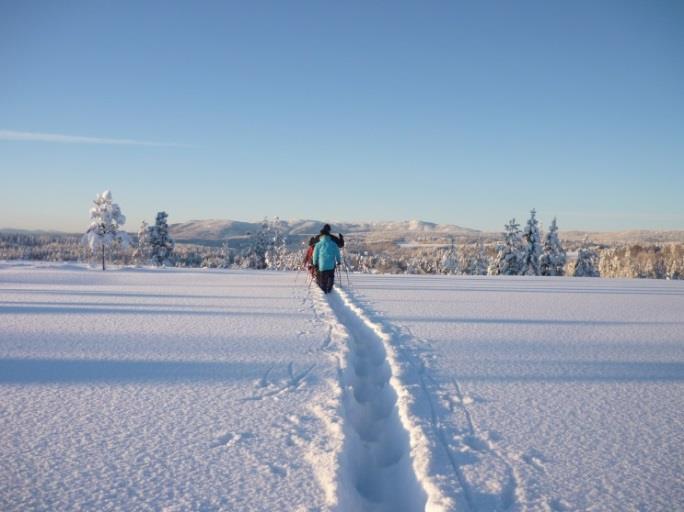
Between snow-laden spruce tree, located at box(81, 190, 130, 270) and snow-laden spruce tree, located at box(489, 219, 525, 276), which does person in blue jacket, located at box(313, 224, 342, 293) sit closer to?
snow-laden spruce tree, located at box(81, 190, 130, 270)

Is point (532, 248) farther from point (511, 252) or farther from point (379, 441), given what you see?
point (379, 441)

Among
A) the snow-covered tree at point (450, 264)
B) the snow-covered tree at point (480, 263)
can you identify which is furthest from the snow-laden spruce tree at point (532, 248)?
the snow-covered tree at point (450, 264)

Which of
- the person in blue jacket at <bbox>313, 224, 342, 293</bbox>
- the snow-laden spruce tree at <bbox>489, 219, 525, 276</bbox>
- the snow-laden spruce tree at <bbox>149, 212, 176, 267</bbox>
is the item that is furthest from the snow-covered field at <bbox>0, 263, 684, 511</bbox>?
the snow-laden spruce tree at <bbox>149, 212, 176, 267</bbox>

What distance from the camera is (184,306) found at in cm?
1130

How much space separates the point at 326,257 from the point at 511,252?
34547 mm

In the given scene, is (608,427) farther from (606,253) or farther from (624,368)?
(606,253)

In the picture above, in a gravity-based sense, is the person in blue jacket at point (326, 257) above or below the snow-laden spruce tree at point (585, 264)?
above

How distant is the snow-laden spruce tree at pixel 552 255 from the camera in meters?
44.7

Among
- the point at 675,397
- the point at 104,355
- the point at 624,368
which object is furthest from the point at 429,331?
the point at 104,355

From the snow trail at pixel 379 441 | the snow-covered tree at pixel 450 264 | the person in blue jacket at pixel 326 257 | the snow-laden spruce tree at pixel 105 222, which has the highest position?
the snow-laden spruce tree at pixel 105 222

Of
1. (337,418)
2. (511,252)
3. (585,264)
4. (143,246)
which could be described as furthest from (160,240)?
(337,418)

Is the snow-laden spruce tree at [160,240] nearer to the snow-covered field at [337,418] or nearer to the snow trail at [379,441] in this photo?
the snow-covered field at [337,418]

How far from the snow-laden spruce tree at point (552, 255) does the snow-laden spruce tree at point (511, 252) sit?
7.25ft

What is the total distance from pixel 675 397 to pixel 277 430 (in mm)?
4137
